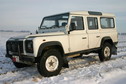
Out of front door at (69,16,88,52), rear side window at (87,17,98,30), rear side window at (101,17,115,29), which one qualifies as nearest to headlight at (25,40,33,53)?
front door at (69,16,88,52)

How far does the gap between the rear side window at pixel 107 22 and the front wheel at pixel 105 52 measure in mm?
917

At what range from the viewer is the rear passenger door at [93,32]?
702cm

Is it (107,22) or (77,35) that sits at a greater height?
(107,22)

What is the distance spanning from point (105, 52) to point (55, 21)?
2995mm

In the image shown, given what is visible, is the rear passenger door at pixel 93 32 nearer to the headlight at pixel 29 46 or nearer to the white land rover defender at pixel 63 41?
the white land rover defender at pixel 63 41

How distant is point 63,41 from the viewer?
5.82 meters

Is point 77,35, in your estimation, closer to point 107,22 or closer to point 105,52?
point 105,52

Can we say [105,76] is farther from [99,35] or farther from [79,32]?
[99,35]

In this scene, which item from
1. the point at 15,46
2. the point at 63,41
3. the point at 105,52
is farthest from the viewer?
the point at 105,52

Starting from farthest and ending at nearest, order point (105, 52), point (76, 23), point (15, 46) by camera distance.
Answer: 1. point (105, 52)
2. point (76, 23)
3. point (15, 46)

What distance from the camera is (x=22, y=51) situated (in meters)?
5.41

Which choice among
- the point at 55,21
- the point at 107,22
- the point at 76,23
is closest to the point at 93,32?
the point at 76,23

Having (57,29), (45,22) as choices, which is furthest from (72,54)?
(45,22)

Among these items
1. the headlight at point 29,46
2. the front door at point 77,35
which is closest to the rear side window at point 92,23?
the front door at point 77,35
